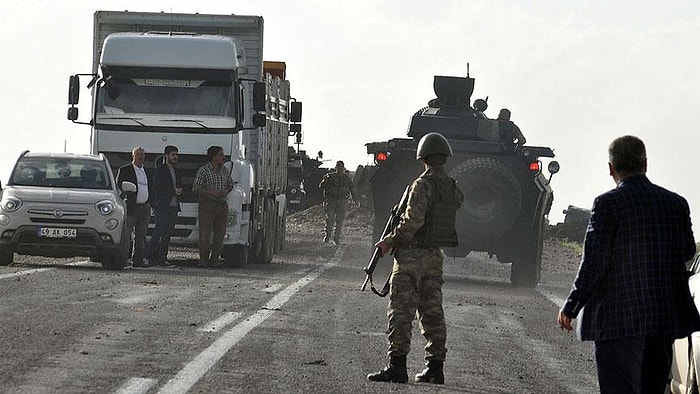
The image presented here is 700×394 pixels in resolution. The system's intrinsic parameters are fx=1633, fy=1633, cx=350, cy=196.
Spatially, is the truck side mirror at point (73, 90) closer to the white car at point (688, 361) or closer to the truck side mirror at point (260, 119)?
the truck side mirror at point (260, 119)

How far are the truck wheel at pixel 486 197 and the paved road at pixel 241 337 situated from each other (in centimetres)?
114

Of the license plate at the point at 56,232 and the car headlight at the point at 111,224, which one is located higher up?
the car headlight at the point at 111,224

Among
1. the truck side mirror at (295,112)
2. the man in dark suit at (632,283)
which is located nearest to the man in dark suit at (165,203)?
the truck side mirror at (295,112)

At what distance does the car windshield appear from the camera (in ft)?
75.4

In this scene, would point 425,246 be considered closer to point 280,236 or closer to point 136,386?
point 136,386

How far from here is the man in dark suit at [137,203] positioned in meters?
23.1

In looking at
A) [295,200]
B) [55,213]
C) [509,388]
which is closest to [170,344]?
[509,388]

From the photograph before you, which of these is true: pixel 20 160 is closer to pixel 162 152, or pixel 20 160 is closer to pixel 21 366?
pixel 162 152

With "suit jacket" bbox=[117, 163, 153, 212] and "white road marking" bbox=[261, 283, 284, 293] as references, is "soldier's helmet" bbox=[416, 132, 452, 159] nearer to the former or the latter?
"white road marking" bbox=[261, 283, 284, 293]

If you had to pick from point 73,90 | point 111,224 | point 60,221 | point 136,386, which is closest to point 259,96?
point 73,90

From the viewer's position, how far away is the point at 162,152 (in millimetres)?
24125

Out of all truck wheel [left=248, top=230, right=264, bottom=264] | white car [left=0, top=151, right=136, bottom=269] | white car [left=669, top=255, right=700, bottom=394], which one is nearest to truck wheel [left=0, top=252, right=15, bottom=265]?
white car [left=0, top=151, right=136, bottom=269]

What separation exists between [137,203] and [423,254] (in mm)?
12743

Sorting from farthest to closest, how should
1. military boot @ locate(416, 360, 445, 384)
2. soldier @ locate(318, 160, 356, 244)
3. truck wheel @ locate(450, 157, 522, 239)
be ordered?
1. soldier @ locate(318, 160, 356, 244)
2. truck wheel @ locate(450, 157, 522, 239)
3. military boot @ locate(416, 360, 445, 384)
